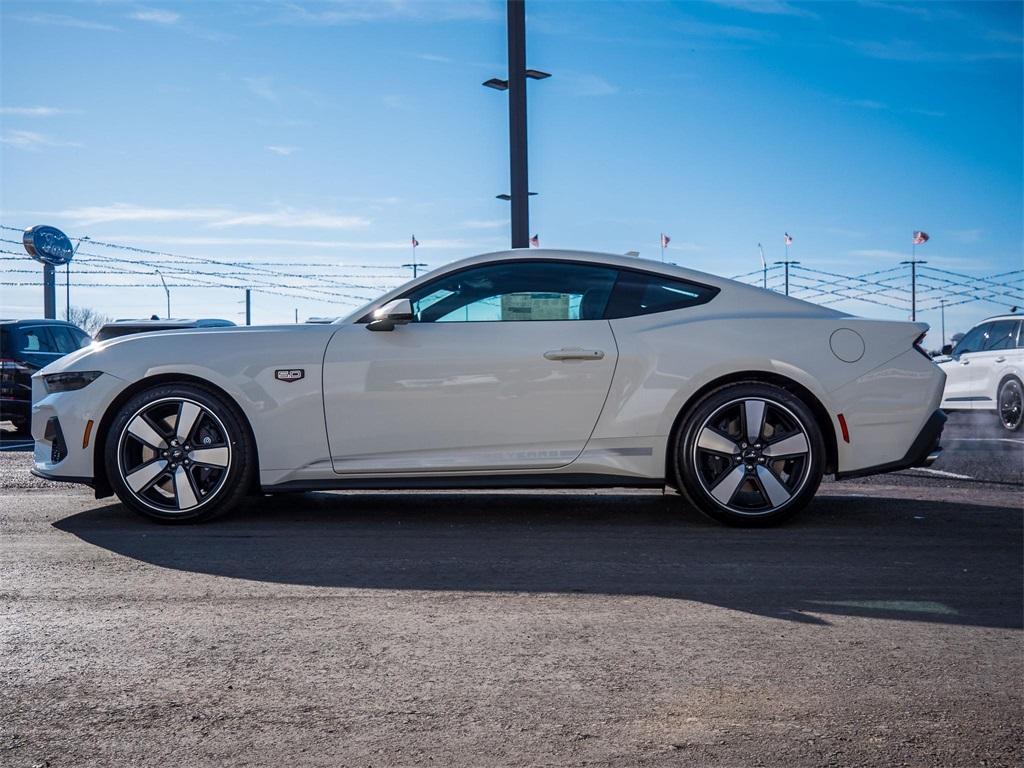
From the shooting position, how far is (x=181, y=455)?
17.2 ft

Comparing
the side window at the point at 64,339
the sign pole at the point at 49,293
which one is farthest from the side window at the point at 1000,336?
the sign pole at the point at 49,293

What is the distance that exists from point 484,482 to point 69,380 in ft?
7.75

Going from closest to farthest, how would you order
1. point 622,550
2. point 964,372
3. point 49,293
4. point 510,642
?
1. point 510,642
2. point 622,550
3. point 964,372
4. point 49,293

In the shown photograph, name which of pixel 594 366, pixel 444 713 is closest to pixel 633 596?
pixel 444 713

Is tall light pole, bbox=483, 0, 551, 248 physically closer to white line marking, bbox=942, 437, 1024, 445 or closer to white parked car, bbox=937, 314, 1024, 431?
white line marking, bbox=942, 437, 1024, 445

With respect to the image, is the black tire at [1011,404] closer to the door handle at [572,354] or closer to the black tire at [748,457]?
the black tire at [748,457]

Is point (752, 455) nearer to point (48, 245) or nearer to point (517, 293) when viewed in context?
point (517, 293)

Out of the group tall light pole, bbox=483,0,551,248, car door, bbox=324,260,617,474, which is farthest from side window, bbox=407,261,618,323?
tall light pole, bbox=483,0,551,248

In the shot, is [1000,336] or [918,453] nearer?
[918,453]

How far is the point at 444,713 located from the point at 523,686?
0.94ft

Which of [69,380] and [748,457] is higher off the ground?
[69,380]

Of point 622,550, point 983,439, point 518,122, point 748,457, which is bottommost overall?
point 983,439

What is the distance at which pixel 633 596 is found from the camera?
3660 mm

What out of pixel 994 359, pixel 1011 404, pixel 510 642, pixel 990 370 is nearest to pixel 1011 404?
pixel 1011 404
